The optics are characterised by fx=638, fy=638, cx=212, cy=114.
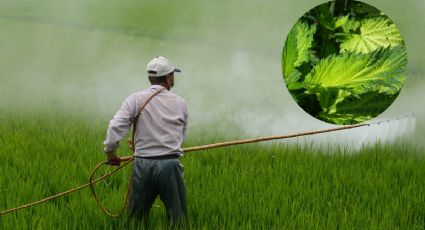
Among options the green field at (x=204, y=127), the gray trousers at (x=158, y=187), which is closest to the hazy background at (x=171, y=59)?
the green field at (x=204, y=127)

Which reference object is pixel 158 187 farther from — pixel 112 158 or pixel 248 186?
pixel 248 186

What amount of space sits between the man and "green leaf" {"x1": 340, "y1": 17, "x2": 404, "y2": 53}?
163 cm

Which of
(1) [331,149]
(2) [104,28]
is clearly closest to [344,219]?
(1) [331,149]

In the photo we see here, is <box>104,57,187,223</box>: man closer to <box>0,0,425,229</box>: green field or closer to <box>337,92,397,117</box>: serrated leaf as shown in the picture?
<box>0,0,425,229</box>: green field

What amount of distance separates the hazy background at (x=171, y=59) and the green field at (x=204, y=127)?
27mm

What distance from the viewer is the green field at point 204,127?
3744 mm

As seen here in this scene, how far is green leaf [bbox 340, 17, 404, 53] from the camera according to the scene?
4.32 metres

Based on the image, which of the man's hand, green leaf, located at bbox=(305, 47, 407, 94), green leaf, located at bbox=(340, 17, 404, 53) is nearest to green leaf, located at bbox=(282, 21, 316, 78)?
green leaf, located at bbox=(305, 47, 407, 94)

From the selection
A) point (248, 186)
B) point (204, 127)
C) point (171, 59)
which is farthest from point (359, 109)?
point (171, 59)

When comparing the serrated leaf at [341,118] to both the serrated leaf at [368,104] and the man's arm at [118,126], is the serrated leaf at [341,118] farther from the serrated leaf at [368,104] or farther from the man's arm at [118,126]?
the man's arm at [118,126]

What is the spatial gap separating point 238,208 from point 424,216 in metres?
1.12

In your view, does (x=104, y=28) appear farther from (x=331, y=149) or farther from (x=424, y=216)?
(x=424, y=216)

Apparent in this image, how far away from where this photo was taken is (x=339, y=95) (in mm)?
4480

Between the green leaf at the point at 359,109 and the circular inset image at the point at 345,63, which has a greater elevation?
the circular inset image at the point at 345,63
